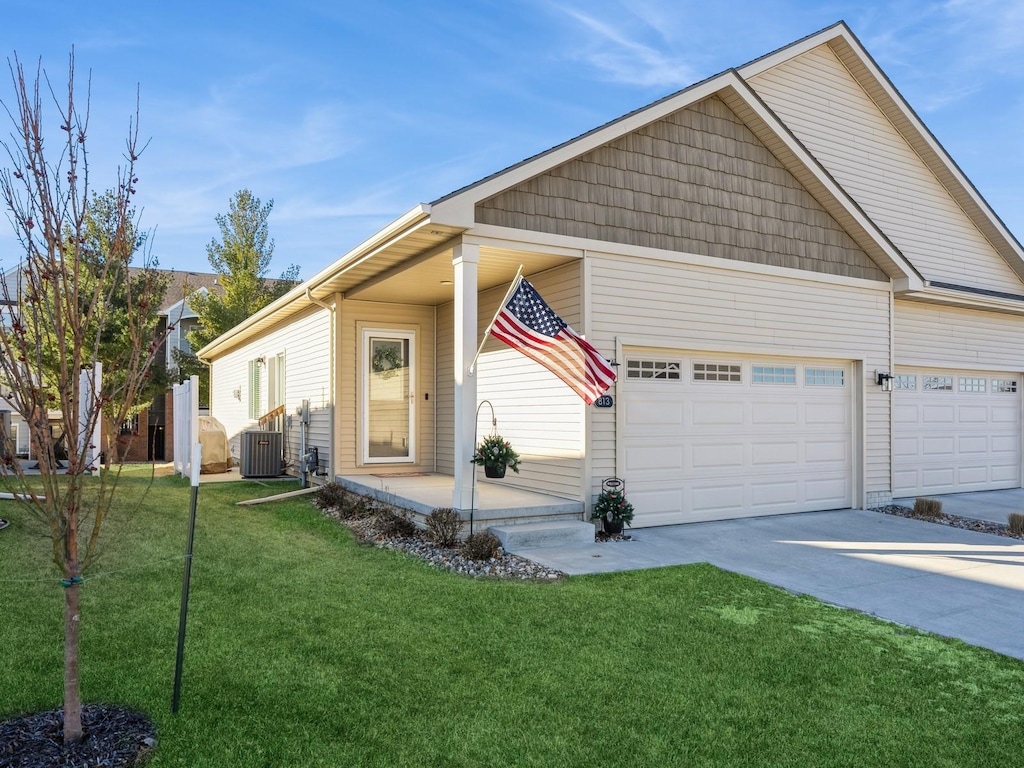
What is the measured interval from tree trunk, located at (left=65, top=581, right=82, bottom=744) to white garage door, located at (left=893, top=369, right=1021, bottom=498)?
35.5ft

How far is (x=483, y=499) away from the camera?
8.16 meters

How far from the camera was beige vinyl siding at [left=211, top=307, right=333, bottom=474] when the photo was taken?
1126 cm

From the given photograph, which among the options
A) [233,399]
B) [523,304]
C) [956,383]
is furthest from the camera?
[233,399]

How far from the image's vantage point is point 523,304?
7.12 meters

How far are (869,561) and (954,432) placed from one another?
20.2ft

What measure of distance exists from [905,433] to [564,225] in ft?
22.3

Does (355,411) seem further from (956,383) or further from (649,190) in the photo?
(956,383)

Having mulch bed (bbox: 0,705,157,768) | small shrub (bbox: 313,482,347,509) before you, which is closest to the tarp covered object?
small shrub (bbox: 313,482,347,509)

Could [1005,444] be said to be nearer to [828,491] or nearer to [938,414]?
[938,414]

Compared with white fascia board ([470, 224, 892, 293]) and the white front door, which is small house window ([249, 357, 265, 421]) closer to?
the white front door

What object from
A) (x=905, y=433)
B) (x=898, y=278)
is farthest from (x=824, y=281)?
(x=905, y=433)

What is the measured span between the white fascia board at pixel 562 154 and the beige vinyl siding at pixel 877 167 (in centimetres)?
331

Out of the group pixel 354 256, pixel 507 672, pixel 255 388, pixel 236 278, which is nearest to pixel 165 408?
pixel 236 278

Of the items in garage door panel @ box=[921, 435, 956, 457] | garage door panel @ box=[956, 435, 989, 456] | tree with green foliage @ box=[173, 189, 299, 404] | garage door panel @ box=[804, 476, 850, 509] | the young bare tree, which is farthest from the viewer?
tree with green foliage @ box=[173, 189, 299, 404]
